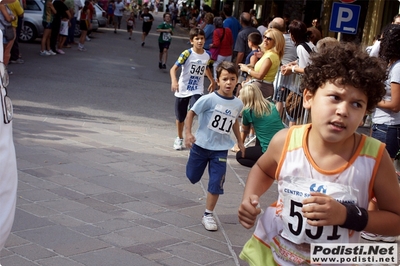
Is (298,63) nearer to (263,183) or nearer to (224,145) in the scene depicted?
(224,145)

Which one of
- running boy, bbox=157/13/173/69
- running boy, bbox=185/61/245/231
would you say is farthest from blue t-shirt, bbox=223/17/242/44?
running boy, bbox=185/61/245/231

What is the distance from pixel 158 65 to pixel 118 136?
11.0 metres

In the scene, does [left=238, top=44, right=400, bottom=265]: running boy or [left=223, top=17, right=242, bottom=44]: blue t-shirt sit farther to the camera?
[left=223, top=17, right=242, bottom=44]: blue t-shirt

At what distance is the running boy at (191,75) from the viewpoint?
877 centimetres

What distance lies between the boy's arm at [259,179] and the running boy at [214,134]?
9.41 ft

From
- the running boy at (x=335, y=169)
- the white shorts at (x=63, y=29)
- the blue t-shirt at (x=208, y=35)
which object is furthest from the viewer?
the white shorts at (x=63, y=29)

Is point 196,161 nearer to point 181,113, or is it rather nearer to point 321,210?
point 181,113

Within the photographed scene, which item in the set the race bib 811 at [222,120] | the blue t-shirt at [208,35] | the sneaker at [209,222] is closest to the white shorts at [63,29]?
the blue t-shirt at [208,35]

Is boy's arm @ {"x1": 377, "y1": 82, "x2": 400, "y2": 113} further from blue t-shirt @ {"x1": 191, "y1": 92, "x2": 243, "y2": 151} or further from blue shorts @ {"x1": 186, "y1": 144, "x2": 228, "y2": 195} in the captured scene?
blue shorts @ {"x1": 186, "y1": 144, "x2": 228, "y2": 195}

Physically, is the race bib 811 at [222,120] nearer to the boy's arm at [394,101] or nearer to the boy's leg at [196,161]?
the boy's leg at [196,161]

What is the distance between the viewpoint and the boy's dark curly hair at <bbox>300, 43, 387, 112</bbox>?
2555 mm

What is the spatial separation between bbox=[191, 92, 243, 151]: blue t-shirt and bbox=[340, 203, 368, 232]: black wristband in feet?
11.3

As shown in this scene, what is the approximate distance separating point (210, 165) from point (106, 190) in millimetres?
1142

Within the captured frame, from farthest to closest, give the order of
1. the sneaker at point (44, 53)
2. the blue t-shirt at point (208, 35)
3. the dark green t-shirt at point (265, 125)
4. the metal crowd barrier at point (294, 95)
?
1. the sneaker at point (44, 53)
2. the blue t-shirt at point (208, 35)
3. the metal crowd barrier at point (294, 95)
4. the dark green t-shirt at point (265, 125)
